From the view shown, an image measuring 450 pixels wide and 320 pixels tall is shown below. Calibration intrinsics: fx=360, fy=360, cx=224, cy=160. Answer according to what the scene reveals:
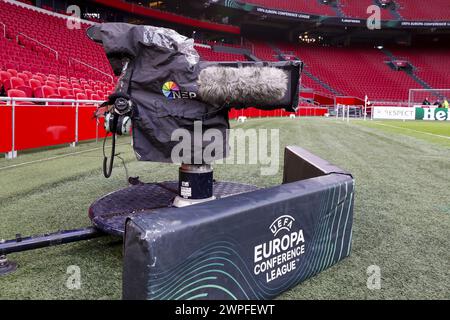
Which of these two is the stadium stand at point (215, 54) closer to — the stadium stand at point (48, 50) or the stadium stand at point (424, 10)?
the stadium stand at point (48, 50)

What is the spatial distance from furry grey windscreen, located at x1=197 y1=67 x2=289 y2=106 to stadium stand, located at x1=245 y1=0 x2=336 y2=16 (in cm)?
2957

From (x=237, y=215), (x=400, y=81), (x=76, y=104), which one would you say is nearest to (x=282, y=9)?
(x=400, y=81)

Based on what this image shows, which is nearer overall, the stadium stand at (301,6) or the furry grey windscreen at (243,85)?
the furry grey windscreen at (243,85)

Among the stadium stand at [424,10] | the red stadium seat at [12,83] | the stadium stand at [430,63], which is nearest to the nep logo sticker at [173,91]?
the red stadium seat at [12,83]

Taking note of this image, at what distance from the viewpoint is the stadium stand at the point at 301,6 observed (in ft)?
95.9

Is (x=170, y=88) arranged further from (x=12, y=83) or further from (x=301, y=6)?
(x=301, y=6)

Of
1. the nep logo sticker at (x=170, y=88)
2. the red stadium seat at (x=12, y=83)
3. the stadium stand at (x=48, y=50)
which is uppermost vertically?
the stadium stand at (x=48, y=50)

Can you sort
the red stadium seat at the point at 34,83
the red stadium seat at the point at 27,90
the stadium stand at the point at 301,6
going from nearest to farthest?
the red stadium seat at the point at 27,90 → the red stadium seat at the point at 34,83 → the stadium stand at the point at 301,6

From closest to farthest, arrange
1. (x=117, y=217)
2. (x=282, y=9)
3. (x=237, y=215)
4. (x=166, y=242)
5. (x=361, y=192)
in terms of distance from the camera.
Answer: (x=166, y=242) → (x=237, y=215) → (x=117, y=217) → (x=361, y=192) → (x=282, y=9)

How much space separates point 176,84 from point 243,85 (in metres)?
0.29

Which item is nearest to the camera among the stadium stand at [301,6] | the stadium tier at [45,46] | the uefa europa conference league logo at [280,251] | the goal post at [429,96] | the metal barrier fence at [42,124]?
the uefa europa conference league logo at [280,251]
